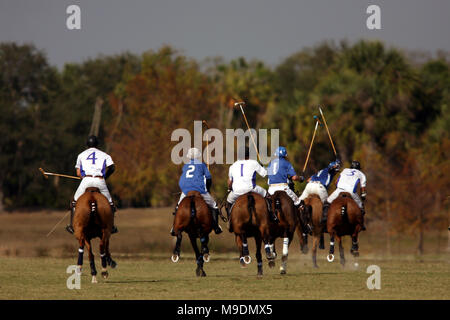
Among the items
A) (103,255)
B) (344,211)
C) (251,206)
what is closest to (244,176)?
(251,206)

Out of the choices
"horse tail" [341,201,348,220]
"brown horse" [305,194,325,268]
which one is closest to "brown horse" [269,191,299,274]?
"horse tail" [341,201,348,220]

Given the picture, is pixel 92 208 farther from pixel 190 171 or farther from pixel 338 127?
pixel 338 127

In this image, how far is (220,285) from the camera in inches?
804

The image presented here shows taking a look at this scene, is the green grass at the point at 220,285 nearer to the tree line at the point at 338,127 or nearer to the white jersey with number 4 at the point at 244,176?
the white jersey with number 4 at the point at 244,176

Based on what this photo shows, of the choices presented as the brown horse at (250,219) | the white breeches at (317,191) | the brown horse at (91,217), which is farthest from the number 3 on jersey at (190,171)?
the white breeches at (317,191)

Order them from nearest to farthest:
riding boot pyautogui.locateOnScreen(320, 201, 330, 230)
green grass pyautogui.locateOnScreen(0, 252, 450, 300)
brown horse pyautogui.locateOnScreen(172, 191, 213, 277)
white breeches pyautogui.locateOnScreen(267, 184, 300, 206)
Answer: green grass pyautogui.locateOnScreen(0, 252, 450, 300) < brown horse pyautogui.locateOnScreen(172, 191, 213, 277) < white breeches pyautogui.locateOnScreen(267, 184, 300, 206) < riding boot pyautogui.locateOnScreen(320, 201, 330, 230)

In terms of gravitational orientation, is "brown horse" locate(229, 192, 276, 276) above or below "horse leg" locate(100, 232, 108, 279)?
above

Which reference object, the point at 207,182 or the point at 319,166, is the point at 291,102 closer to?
the point at 319,166

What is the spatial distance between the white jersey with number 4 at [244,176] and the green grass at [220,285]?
6.82 feet

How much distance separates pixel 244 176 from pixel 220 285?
3.69 meters

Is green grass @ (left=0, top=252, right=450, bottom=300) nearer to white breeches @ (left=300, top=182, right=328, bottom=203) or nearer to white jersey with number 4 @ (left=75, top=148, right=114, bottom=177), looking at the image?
white jersey with number 4 @ (left=75, top=148, right=114, bottom=177)

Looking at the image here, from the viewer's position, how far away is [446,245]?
60.8m

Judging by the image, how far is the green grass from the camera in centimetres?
1795

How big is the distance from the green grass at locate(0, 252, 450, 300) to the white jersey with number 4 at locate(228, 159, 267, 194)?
2.08 metres
